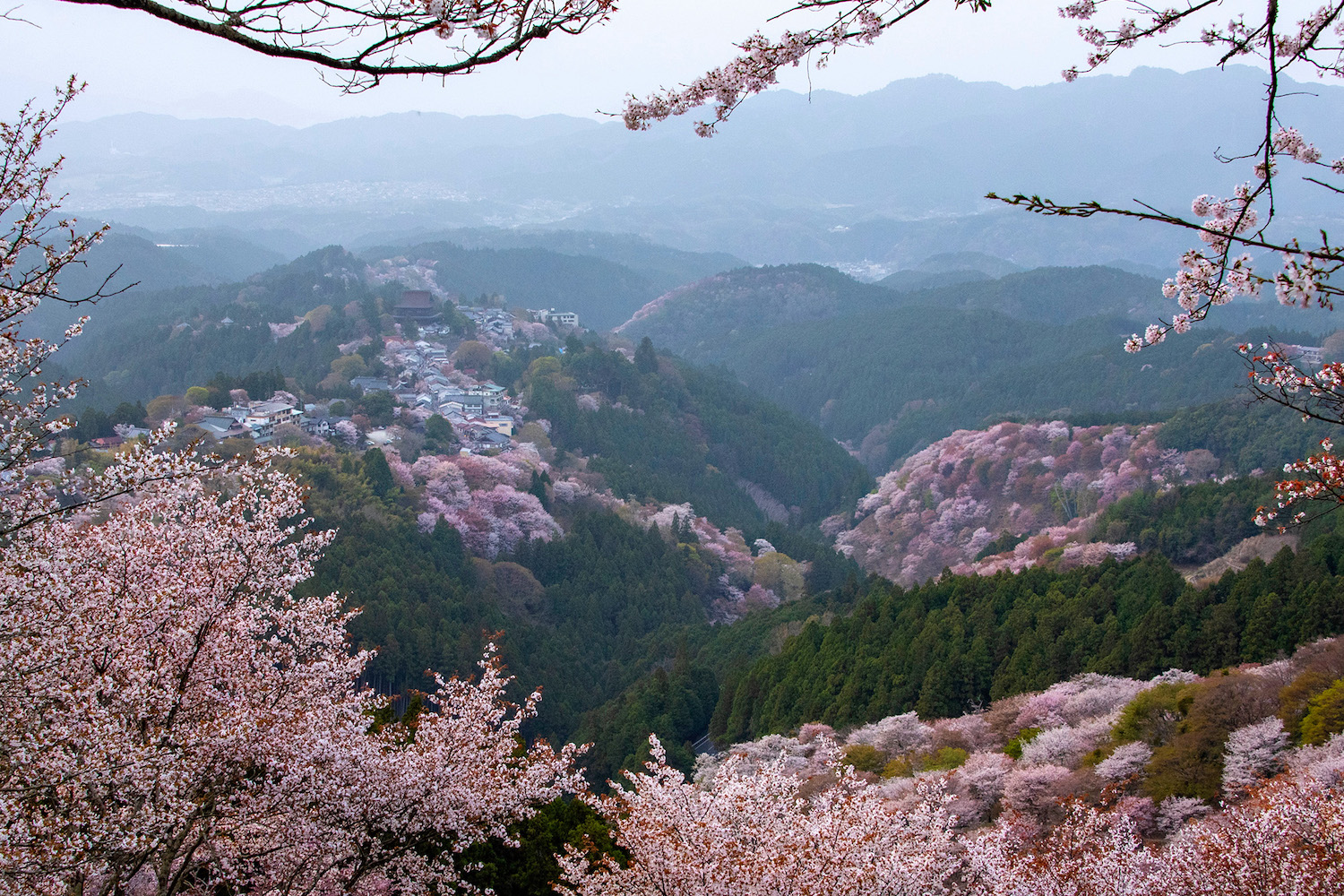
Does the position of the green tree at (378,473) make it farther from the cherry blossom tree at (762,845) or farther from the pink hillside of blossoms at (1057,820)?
the cherry blossom tree at (762,845)

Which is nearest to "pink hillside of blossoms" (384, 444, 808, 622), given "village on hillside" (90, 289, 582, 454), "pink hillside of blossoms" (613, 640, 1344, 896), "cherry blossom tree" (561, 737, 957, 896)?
"village on hillside" (90, 289, 582, 454)

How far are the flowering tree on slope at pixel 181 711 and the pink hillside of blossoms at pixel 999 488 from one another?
47.9 meters

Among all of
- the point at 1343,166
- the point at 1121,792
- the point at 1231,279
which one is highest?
the point at 1343,166

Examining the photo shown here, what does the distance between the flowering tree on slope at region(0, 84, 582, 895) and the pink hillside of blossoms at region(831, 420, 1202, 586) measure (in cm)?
4792

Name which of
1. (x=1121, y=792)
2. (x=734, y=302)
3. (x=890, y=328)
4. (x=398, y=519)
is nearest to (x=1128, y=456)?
(x=398, y=519)

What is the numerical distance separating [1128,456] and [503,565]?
41367 millimetres

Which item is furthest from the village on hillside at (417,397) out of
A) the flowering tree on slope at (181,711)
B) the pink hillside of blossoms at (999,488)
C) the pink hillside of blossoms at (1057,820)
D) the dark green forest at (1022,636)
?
the pink hillside of blossoms at (1057,820)

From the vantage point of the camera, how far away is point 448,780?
10.9 m

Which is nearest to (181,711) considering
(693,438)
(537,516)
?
(537,516)

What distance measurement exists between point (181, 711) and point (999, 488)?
206ft

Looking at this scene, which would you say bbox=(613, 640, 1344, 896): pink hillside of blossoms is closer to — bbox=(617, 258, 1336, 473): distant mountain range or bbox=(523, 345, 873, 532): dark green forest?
bbox=(523, 345, 873, 532): dark green forest

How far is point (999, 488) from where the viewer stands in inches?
2571

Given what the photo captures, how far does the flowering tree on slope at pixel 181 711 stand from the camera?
23.3ft

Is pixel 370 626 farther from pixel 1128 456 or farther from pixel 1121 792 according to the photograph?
pixel 1128 456
